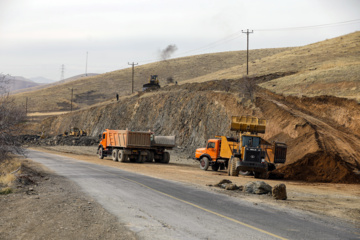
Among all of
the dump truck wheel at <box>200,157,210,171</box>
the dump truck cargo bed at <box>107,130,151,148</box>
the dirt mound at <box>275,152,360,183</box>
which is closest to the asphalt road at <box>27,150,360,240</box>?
the dirt mound at <box>275,152,360,183</box>

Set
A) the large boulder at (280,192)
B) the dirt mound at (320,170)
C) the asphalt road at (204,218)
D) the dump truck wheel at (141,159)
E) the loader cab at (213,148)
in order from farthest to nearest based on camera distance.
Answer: the dump truck wheel at (141,159)
the loader cab at (213,148)
the dirt mound at (320,170)
the large boulder at (280,192)
the asphalt road at (204,218)

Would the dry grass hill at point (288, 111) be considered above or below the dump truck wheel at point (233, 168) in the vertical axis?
above

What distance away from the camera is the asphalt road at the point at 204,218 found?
10477mm

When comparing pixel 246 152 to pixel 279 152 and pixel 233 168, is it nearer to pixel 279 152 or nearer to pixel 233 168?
pixel 233 168

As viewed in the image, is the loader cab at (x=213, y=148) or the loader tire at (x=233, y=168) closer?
the loader tire at (x=233, y=168)

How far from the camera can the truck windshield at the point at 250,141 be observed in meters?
28.2

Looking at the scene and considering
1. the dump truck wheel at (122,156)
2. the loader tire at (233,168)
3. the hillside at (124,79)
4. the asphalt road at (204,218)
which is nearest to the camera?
the asphalt road at (204,218)

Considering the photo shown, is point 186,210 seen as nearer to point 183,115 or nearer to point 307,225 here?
point 307,225

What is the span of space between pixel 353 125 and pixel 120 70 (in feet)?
503

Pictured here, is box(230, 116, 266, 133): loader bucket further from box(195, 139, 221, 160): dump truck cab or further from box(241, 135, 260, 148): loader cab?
box(195, 139, 221, 160): dump truck cab

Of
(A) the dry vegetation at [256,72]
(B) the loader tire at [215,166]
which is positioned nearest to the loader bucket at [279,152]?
(B) the loader tire at [215,166]

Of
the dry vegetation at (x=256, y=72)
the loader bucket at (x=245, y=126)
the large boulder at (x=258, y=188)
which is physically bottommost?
the large boulder at (x=258, y=188)

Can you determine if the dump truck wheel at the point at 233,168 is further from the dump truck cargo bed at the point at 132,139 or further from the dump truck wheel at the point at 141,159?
the dump truck wheel at the point at 141,159

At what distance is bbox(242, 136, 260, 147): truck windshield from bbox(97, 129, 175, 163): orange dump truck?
13.5 m
